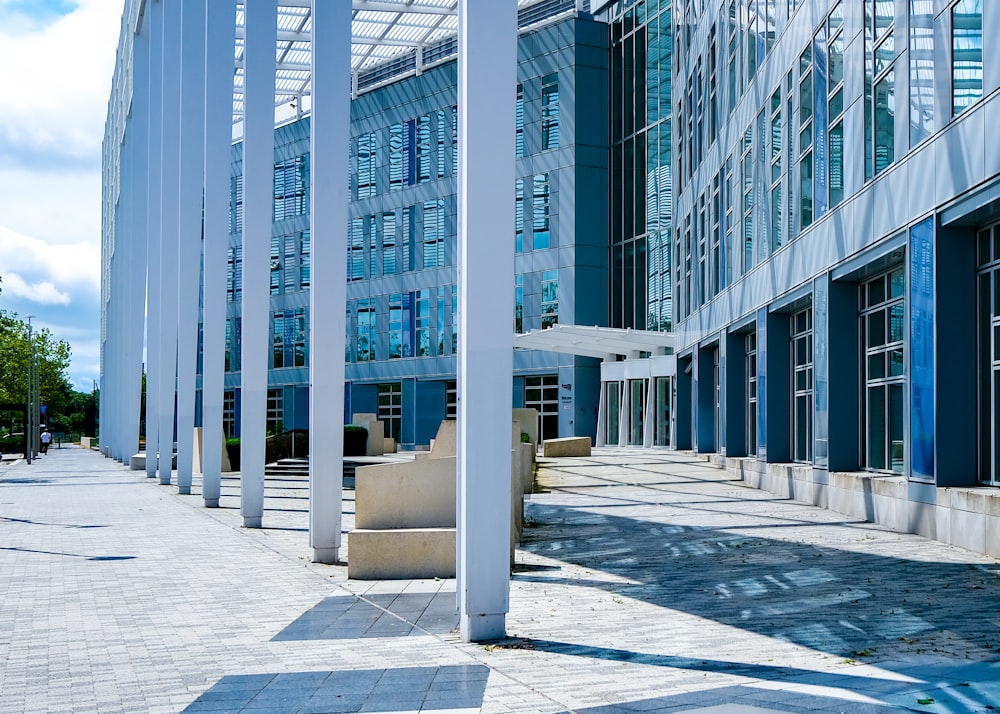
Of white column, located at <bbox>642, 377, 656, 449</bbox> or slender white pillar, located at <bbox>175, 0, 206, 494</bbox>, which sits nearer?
slender white pillar, located at <bbox>175, 0, 206, 494</bbox>

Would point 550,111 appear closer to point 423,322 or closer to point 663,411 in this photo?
point 423,322

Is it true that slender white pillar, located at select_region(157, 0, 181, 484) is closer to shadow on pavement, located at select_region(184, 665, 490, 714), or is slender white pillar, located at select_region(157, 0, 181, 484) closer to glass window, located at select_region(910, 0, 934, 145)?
glass window, located at select_region(910, 0, 934, 145)

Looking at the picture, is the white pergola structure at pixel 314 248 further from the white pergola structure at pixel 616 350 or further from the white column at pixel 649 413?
the white column at pixel 649 413

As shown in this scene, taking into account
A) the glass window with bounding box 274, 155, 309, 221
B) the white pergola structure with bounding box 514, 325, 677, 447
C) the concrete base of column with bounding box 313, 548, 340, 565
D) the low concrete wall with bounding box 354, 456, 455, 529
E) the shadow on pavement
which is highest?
the glass window with bounding box 274, 155, 309, 221

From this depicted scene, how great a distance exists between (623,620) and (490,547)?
1456 mm

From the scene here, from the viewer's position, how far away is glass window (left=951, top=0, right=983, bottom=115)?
12.6 m

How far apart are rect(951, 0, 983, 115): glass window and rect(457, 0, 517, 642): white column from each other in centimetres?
730

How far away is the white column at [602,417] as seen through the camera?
49.1 metres

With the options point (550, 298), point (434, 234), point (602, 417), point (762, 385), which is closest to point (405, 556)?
point (762, 385)

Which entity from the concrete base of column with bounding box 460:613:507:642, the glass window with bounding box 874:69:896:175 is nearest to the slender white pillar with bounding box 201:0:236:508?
the glass window with bounding box 874:69:896:175

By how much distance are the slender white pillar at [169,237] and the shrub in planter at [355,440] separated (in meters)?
11.6

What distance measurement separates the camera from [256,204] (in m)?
15.7

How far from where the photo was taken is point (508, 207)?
7.48m

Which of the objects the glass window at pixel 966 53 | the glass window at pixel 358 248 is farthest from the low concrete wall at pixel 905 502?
the glass window at pixel 358 248
